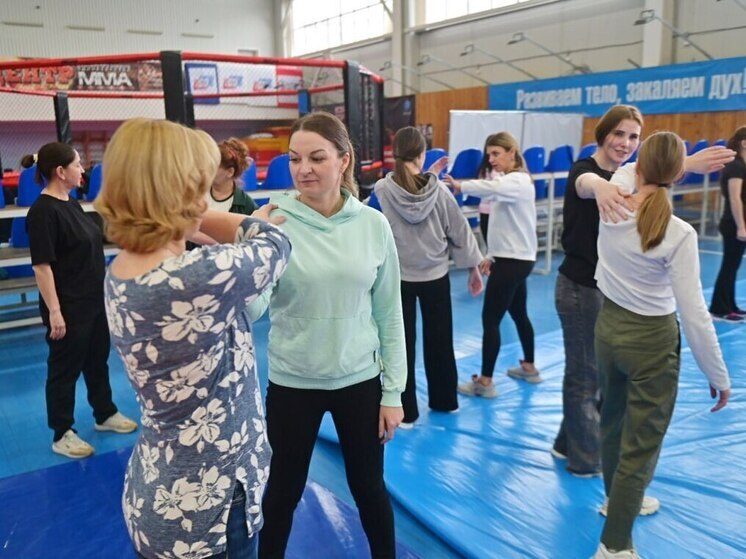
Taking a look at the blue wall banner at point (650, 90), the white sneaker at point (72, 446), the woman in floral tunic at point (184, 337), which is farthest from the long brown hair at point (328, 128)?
the blue wall banner at point (650, 90)

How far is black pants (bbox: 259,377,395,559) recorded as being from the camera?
172 centimetres

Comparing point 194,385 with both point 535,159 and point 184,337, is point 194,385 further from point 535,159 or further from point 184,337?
point 535,159

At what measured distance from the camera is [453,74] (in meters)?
14.2

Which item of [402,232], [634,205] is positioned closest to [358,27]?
[402,232]

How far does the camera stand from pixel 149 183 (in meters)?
1.04

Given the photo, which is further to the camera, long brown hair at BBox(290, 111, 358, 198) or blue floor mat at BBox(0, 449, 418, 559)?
blue floor mat at BBox(0, 449, 418, 559)

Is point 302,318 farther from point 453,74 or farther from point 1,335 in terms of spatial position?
point 453,74

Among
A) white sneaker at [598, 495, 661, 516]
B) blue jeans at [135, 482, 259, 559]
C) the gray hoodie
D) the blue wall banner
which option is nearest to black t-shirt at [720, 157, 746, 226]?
the gray hoodie

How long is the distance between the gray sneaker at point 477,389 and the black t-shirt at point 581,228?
1231 mm

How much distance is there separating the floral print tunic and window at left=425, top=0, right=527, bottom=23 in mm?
13125

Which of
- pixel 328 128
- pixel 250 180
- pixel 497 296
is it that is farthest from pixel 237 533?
pixel 250 180

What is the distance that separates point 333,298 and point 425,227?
1519 mm

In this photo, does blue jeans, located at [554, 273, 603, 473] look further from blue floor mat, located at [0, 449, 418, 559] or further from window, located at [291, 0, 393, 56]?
window, located at [291, 0, 393, 56]

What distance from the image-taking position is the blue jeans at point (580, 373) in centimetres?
248
